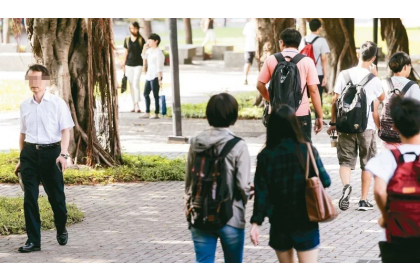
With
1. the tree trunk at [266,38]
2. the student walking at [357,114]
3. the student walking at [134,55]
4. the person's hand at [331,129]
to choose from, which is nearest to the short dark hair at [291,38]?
the student walking at [357,114]

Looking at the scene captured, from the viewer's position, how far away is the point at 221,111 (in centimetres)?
543

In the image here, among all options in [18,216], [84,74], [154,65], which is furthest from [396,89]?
[154,65]

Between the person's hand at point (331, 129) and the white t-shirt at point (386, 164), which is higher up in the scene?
the white t-shirt at point (386, 164)

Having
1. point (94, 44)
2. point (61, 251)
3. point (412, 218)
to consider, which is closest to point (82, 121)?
point (94, 44)

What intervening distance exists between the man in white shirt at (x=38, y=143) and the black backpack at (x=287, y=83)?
224cm

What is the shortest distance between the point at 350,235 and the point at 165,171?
3849 millimetres

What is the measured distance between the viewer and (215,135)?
544 centimetres

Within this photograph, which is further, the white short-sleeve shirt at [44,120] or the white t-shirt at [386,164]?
the white short-sleeve shirt at [44,120]

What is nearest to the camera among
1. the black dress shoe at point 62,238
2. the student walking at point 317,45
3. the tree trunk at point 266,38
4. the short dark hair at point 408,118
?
the short dark hair at point 408,118

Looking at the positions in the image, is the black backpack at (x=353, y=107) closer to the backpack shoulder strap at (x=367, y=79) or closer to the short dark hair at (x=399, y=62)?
the backpack shoulder strap at (x=367, y=79)

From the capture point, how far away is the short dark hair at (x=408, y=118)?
4.95 m

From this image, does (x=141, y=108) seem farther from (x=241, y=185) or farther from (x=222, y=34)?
(x=222, y=34)

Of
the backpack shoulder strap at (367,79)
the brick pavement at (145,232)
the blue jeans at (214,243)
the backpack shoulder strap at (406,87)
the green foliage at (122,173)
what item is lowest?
the brick pavement at (145,232)

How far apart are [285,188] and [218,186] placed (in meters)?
0.43
